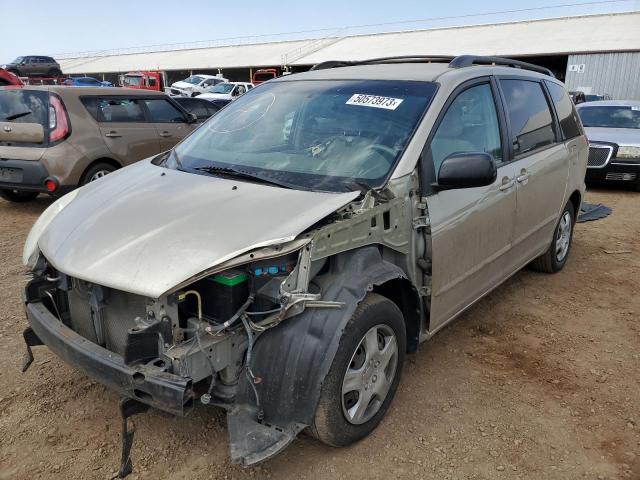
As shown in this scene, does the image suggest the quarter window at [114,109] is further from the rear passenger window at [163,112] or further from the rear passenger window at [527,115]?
the rear passenger window at [527,115]

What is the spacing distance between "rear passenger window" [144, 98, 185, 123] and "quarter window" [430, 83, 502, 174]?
5793 mm

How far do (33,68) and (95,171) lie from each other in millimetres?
28554

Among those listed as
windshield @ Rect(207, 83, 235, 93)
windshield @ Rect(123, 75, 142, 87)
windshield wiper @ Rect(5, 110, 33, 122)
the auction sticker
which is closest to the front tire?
the auction sticker

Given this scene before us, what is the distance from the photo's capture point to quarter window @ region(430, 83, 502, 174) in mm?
3189

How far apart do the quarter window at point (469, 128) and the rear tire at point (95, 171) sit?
522cm

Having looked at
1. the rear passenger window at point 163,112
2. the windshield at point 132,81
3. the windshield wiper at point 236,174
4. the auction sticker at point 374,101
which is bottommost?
the windshield at point 132,81

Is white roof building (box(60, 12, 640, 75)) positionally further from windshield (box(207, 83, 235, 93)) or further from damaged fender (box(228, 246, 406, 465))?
damaged fender (box(228, 246, 406, 465))

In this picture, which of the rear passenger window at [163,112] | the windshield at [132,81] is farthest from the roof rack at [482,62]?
the windshield at [132,81]

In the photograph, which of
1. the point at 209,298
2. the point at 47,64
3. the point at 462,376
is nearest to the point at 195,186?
the point at 209,298

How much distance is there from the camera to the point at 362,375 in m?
2.64

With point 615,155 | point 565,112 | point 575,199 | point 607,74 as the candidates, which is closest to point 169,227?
Result: point 565,112

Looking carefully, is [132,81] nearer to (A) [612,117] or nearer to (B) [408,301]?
(A) [612,117]

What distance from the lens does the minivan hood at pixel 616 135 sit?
30.6ft

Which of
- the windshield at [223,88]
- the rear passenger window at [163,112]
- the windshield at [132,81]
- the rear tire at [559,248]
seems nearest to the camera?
the rear tire at [559,248]
